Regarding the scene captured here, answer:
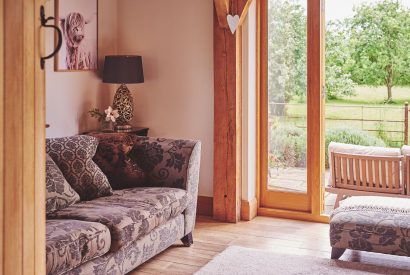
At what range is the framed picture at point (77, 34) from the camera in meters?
4.55

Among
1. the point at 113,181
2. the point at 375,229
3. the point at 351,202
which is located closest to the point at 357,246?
the point at 375,229

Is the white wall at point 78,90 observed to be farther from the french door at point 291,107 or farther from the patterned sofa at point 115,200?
the french door at point 291,107

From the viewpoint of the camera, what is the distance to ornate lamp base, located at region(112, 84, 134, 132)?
4.93m

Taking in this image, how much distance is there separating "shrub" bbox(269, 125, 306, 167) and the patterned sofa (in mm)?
1142

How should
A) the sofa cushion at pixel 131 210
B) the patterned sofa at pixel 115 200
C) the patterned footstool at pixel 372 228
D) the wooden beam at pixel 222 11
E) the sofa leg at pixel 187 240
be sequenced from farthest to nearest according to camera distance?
the wooden beam at pixel 222 11 < the sofa leg at pixel 187 240 < the patterned footstool at pixel 372 228 < the sofa cushion at pixel 131 210 < the patterned sofa at pixel 115 200

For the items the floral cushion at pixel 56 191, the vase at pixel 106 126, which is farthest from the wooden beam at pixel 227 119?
the floral cushion at pixel 56 191

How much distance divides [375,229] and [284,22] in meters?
2.16

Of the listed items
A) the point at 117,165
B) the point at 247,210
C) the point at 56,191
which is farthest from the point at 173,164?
the point at 247,210

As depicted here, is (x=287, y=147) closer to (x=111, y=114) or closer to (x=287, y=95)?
(x=287, y=95)

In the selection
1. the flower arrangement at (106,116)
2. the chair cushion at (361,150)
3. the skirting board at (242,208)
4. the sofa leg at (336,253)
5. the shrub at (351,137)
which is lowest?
the sofa leg at (336,253)

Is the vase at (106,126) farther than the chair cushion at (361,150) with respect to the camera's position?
Yes

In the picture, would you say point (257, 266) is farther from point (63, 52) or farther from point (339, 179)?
point (63, 52)

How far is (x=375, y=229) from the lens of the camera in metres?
3.42

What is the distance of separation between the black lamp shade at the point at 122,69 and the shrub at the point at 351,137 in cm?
220
